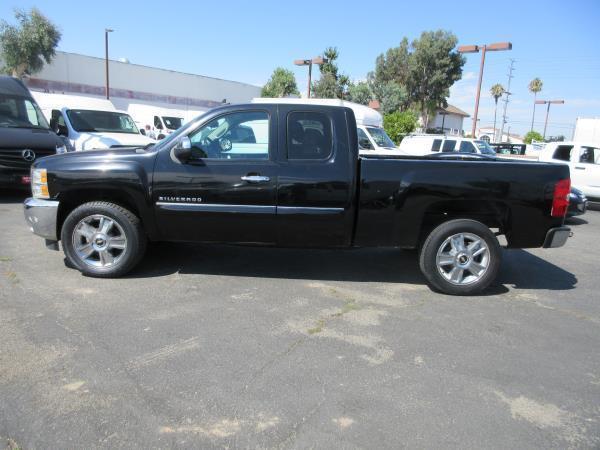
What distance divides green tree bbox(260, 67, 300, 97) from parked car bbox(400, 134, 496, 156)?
3820 centimetres

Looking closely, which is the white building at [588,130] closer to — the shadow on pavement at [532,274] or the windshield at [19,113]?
the shadow on pavement at [532,274]

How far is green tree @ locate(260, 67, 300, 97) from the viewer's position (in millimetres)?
54531

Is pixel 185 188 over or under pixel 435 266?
over

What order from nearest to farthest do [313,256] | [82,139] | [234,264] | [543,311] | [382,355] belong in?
[382,355] → [543,311] → [234,264] → [313,256] → [82,139]

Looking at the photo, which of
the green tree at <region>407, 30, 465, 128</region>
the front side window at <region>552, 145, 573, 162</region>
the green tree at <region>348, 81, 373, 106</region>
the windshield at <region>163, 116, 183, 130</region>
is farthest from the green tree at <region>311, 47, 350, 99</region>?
the front side window at <region>552, 145, 573, 162</region>

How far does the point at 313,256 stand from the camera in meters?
6.04

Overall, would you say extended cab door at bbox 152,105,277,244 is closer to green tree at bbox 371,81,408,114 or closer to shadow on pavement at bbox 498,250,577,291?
shadow on pavement at bbox 498,250,577,291

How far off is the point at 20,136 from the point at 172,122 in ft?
54.2

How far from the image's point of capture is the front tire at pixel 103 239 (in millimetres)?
4723

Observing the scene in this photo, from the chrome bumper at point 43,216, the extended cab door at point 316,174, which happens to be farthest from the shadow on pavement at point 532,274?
the chrome bumper at point 43,216

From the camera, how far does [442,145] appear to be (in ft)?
55.7

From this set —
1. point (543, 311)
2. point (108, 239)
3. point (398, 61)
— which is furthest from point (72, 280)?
point (398, 61)

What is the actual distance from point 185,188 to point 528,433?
349 centimetres

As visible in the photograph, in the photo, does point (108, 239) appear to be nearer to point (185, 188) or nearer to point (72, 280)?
point (72, 280)
